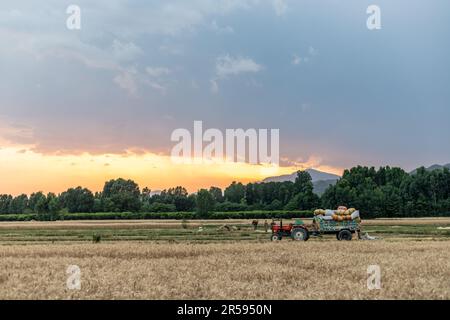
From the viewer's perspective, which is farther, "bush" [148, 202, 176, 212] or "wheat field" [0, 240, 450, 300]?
"bush" [148, 202, 176, 212]

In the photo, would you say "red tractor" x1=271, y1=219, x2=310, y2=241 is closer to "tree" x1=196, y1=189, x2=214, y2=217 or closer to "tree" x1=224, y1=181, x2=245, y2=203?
"tree" x1=196, y1=189, x2=214, y2=217

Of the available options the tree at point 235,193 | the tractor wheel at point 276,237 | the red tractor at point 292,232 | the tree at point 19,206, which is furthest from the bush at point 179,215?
the tree at point 19,206

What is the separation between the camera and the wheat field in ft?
58.0

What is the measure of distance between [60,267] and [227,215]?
8403 centimetres

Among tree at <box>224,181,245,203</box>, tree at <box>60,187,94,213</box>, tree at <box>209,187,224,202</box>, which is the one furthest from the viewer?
tree at <box>209,187,224,202</box>

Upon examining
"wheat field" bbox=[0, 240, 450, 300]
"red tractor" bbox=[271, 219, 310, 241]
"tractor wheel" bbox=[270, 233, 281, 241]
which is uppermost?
"red tractor" bbox=[271, 219, 310, 241]

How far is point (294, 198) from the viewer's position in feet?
421

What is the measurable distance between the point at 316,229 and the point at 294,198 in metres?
86.2

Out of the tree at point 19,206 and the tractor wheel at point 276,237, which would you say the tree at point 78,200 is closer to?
the tree at point 19,206

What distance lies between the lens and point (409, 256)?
97.3 feet

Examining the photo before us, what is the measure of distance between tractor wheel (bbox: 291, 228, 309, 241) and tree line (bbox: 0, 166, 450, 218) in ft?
221

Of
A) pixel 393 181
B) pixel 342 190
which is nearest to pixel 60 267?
pixel 342 190

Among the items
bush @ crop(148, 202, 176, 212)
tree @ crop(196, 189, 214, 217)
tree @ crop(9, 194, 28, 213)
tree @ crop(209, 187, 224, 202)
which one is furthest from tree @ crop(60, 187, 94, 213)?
tree @ crop(196, 189, 214, 217)

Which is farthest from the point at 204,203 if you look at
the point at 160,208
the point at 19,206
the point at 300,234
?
the point at 19,206
